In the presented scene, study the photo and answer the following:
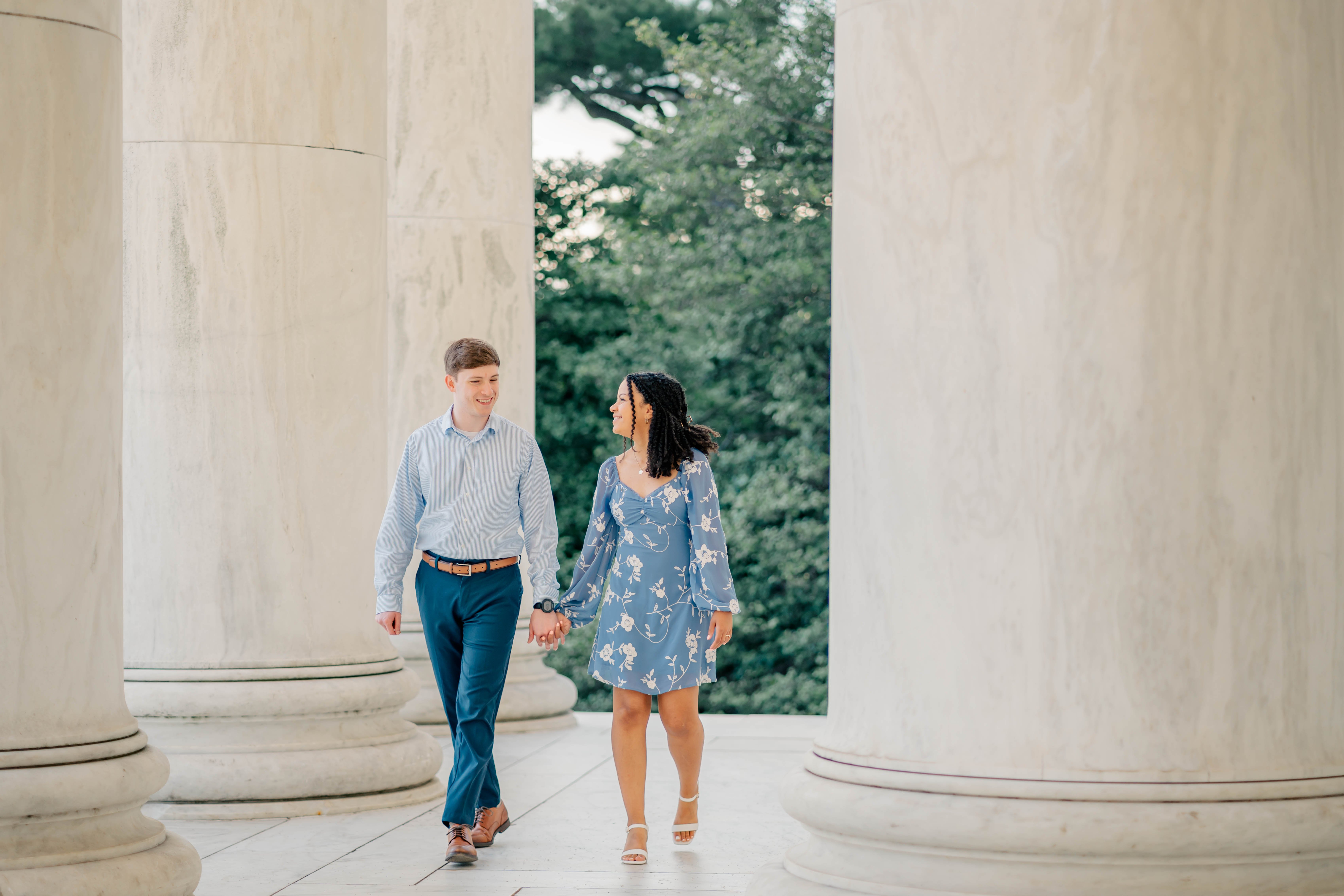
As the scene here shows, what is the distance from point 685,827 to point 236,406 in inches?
610

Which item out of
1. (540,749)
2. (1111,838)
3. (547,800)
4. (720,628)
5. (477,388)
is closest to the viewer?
(1111,838)

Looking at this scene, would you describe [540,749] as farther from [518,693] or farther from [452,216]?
[452,216]

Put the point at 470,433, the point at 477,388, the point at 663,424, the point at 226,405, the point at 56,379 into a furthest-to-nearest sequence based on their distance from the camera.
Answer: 1. the point at 226,405
2. the point at 470,433
3. the point at 477,388
4. the point at 663,424
5. the point at 56,379

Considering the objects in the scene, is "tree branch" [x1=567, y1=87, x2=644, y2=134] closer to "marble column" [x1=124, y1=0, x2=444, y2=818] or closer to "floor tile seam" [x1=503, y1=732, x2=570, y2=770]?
"floor tile seam" [x1=503, y1=732, x2=570, y2=770]

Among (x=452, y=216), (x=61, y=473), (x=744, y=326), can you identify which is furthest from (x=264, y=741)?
(x=744, y=326)

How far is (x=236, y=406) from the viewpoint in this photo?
132 ft

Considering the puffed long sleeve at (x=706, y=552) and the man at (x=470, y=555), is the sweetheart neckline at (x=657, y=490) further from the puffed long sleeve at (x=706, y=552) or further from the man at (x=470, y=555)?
the man at (x=470, y=555)

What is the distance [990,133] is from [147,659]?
27301 mm

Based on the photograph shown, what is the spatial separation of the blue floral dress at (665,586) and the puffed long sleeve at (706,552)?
2cm

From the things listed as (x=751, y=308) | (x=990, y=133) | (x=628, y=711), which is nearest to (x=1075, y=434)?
(x=990, y=133)

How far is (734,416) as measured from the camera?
132 m

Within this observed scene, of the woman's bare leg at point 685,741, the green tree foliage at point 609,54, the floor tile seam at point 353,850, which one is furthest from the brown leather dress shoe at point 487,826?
the green tree foliage at point 609,54

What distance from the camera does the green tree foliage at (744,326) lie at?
409 ft

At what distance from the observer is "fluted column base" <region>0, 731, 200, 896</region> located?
83.0 feet
